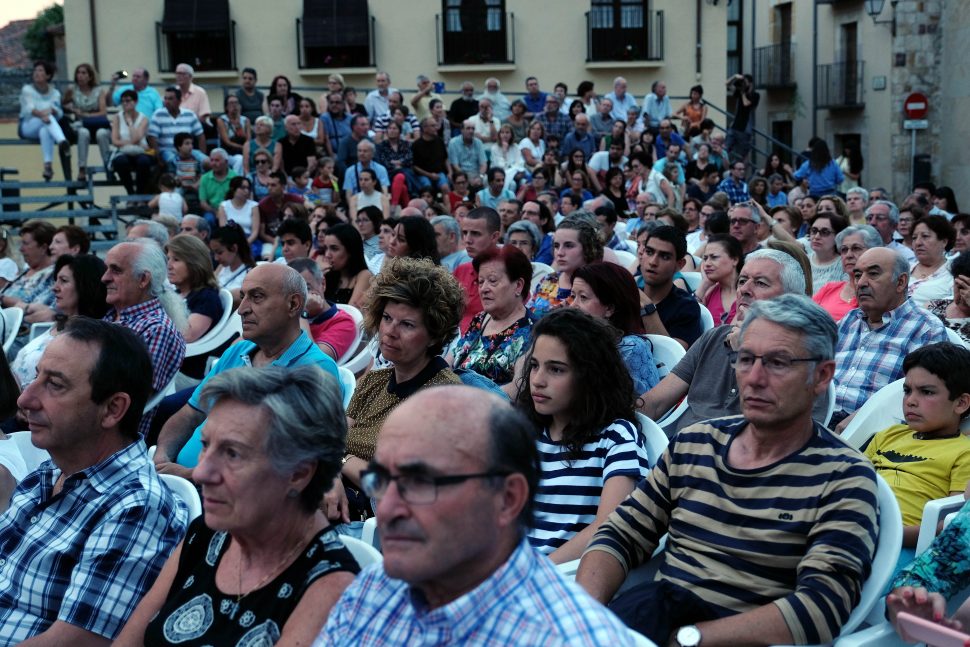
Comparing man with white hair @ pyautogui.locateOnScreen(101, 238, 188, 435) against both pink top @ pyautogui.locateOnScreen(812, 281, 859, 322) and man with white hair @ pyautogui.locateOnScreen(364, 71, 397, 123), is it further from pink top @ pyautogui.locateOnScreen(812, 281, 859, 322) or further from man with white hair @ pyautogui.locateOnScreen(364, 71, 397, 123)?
man with white hair @ pyautogui.locateOnScreen(364, 71, 397, 123)

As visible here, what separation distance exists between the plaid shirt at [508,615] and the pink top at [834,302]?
3.96 metres

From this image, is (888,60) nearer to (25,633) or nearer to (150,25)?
(150,25)

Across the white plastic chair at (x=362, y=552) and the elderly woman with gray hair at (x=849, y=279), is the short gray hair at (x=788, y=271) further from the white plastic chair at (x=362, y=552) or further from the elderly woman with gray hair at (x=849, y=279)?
the white plastic chair at (x=362, y=552)

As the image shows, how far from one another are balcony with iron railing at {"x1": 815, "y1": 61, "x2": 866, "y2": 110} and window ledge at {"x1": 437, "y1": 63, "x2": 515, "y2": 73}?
923 centimetres

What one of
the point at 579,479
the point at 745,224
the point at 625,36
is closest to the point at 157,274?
the point at 579,479

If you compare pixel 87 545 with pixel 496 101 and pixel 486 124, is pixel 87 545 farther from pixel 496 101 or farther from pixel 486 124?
pixel 496 101

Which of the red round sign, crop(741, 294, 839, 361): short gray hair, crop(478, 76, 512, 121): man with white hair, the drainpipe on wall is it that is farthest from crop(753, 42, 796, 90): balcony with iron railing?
crop(741, 294, 839, 361): short gray hair

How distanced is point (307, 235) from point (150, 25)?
1307 centimetres

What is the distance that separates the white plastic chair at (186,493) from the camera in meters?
2.86

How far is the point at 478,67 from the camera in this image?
2003 centimetres

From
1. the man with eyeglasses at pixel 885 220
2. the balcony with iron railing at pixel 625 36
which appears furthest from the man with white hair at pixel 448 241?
the balcony with iron railing at pixel 625 36

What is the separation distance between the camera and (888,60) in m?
23.4

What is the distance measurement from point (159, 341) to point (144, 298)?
0.42 m

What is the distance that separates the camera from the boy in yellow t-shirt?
3.33 meters
